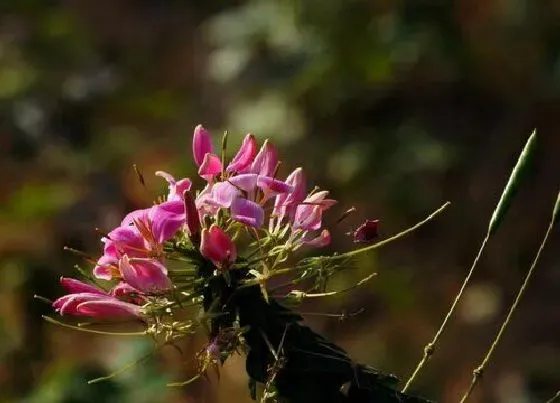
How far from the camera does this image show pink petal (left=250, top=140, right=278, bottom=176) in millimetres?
653

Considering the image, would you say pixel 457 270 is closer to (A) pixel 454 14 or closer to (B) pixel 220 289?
(A) pixel 454 14

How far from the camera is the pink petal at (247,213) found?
61cm

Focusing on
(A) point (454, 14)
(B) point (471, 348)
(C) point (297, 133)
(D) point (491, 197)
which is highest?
(A) point (454, 14)

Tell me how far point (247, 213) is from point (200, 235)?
28mm

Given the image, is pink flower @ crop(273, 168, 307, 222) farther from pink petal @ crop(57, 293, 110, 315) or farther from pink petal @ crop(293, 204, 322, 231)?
pink petal @ crop(57, 293, 110, 315)

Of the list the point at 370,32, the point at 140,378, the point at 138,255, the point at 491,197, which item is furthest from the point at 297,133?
the point at 138,255

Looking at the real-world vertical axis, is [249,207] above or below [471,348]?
above

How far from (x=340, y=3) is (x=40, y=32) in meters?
0.61

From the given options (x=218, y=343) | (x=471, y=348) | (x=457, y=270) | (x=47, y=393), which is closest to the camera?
(x=218, y=343)

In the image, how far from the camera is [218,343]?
60 centimetres

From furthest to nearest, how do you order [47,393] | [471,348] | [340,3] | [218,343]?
[471,348], [340,3], [47,393], [218,343]

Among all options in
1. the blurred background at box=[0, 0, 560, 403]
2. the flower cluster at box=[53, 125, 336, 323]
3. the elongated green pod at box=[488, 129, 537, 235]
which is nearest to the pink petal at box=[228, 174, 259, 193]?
the flower cluster at box=[53, 125, 336, 323]

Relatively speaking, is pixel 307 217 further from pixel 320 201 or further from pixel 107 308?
pixel 107 308

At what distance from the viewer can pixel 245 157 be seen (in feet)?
2.15
